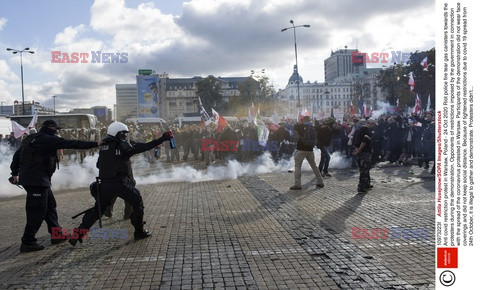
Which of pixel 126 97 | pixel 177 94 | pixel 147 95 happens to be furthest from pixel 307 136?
pixel 177 94

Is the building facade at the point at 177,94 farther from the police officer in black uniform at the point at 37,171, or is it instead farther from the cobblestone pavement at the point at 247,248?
the police officer in black uniform at the point at 37,171

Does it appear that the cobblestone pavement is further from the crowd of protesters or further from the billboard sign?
the billboard sign

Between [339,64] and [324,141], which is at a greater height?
[339,64]

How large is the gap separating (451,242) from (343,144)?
15.2m

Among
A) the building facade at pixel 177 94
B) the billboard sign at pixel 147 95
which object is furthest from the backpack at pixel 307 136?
the building facade at pixel 177 94

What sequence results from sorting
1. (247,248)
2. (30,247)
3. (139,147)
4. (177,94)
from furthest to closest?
(177,94) → (139,147) → (30,247) → (247,248)

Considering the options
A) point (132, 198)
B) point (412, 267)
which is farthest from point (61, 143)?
point (412, 267)

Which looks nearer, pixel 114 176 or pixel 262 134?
pixel 114 176

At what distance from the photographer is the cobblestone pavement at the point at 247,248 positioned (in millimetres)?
4871

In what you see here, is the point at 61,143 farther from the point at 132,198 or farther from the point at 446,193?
the point at 446,193

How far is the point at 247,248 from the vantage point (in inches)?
237

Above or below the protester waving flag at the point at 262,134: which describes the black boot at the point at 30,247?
below

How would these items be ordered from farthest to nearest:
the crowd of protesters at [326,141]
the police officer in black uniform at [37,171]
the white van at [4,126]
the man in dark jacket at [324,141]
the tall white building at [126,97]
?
the tall white building at [126,97]
the white van at [4,126]
the crowd of protesters at [326,141]
the man in dark jacket at [324,141]
the police officer in black uniform at [37,171]

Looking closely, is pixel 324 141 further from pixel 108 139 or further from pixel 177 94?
pixel 177 94
